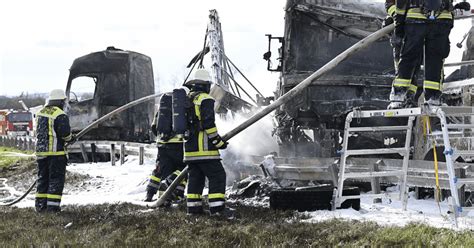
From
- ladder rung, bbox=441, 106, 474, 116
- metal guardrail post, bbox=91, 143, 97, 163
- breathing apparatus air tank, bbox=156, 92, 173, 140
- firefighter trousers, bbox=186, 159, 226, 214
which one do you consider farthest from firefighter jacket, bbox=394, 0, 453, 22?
metal guardrail post, bbox=91, 143, 97, 163

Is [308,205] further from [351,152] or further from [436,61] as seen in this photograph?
[436,61]

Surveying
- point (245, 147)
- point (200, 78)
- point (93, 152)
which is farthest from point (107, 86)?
point (200, 78)

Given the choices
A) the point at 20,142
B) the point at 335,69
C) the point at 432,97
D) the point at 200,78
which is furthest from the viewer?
the point at 20,142

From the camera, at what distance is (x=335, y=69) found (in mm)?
8070

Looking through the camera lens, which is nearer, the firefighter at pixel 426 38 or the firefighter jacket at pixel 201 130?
the firefighter at pixel 426 38

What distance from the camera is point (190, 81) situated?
250 inches

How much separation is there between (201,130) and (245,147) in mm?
4002

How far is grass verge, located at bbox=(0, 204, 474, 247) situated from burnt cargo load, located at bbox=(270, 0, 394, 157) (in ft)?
7.79

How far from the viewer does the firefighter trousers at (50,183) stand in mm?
7125

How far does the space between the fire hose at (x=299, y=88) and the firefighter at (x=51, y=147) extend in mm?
1472

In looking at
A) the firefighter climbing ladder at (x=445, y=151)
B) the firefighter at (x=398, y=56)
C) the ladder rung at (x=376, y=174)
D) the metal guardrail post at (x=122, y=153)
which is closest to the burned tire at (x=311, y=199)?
the firefighter climbing ladder at (x=445, y=151)

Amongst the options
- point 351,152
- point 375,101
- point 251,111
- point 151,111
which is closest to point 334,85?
point 375,101

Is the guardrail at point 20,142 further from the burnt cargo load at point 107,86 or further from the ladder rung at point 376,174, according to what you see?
the ladder rung at point 376,174

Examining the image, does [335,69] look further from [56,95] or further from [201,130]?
[56,95]
